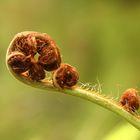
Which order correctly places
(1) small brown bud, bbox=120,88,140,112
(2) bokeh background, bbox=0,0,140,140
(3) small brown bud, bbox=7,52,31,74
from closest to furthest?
(3) small brown bud, bbox=7,52,31,74
(1) small brown bud, bbox=120,88,140,112
(2) bokeh background, bbox=0,0,140,140

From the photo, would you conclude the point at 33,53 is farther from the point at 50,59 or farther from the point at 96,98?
the point at 96,98

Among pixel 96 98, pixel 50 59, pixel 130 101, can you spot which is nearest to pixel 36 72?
pixel 50 59

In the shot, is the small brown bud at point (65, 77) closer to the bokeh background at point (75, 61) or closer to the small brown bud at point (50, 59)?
the small brown bud at point (50, 59)

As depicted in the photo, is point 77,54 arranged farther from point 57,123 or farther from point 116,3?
point 57,123

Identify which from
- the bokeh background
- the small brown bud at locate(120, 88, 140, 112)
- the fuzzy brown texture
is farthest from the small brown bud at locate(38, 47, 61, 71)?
the bokeh background

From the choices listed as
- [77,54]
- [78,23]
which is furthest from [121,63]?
[78,23]

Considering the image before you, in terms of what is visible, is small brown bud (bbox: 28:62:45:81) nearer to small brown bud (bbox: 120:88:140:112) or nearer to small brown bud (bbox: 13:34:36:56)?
small brown bud (bbox: 13:34:36:56)

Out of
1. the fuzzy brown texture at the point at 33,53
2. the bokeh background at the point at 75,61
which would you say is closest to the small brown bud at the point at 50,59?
the fuzzy brown texture at the point at 33,53
